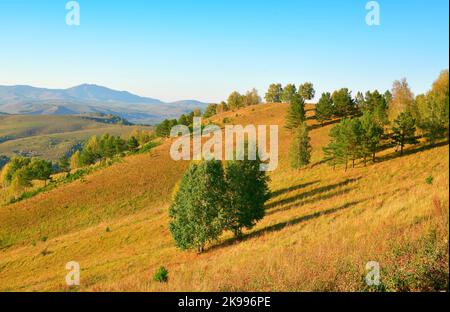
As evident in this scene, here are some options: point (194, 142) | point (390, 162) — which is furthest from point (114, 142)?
point (390, 162)

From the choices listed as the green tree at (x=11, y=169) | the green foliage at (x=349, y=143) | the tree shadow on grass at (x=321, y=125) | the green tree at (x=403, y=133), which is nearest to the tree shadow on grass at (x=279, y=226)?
the green tree at (x=403, y=133)

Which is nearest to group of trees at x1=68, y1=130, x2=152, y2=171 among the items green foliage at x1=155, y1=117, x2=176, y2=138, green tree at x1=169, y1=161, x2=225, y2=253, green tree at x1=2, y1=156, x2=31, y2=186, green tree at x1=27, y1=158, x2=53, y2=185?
green foliage at x1=155, y1=117, x2=176, y2=138

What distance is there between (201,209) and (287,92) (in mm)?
107899

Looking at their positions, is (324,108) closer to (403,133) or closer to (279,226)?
(403,133)

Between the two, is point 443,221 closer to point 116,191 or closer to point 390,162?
point 390,162

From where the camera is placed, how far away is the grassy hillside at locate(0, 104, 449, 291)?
8477 mm

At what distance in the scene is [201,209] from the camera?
2605 centimetres

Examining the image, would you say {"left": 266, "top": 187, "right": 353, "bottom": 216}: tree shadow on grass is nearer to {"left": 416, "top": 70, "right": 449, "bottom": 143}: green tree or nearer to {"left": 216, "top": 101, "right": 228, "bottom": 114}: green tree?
{"left": 416, "top": 70, "right": 449, "bottom": 143}: green tree

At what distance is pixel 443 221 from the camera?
10102 millimetres

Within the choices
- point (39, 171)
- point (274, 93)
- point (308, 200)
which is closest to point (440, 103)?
point (308, 200)

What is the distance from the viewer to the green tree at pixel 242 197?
2752cm

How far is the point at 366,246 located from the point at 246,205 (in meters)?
18.3

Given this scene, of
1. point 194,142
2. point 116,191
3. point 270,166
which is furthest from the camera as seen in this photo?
point 194,142

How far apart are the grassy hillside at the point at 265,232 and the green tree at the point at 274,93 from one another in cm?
5428
